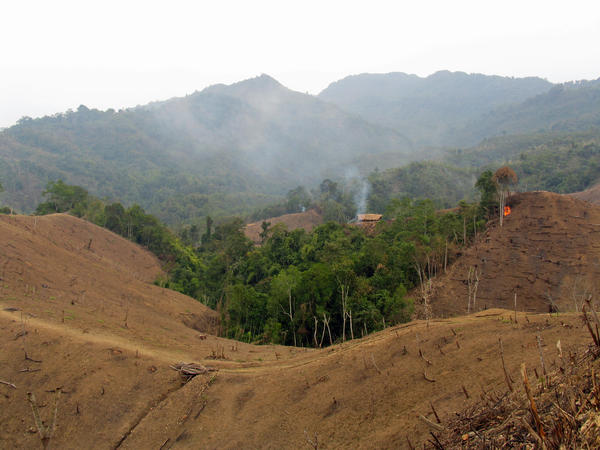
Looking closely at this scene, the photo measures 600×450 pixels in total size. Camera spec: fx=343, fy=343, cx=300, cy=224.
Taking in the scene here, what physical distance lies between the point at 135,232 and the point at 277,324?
103ft

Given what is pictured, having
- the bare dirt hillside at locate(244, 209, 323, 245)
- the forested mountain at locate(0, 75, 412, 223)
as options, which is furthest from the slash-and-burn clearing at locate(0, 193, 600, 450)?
the forested mountain at locate(0, 75, 412, 223)

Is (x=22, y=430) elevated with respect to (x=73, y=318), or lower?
lower

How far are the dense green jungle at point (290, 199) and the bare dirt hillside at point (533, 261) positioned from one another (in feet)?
5.06

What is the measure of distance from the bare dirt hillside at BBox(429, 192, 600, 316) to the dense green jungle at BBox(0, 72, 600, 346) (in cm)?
154

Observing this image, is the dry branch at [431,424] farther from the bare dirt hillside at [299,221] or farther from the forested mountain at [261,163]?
the bare dirt hillside at [299,221]

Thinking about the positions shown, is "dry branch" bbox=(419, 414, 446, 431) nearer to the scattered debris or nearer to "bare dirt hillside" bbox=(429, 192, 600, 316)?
the scattered debris

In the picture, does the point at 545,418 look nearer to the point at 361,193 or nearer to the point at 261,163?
the point at 361,193

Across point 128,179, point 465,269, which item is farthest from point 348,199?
point 128,179

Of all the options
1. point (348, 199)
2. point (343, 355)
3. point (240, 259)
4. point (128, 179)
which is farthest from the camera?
point (128, 179)

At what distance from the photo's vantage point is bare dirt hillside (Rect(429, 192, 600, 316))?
59.2 feet

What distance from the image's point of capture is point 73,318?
12.5 meters

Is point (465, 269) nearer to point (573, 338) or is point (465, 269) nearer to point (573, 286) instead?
point (573, 286)

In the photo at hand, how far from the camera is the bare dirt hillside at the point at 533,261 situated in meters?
18.0

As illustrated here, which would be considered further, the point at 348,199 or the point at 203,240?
the point at 348,199
